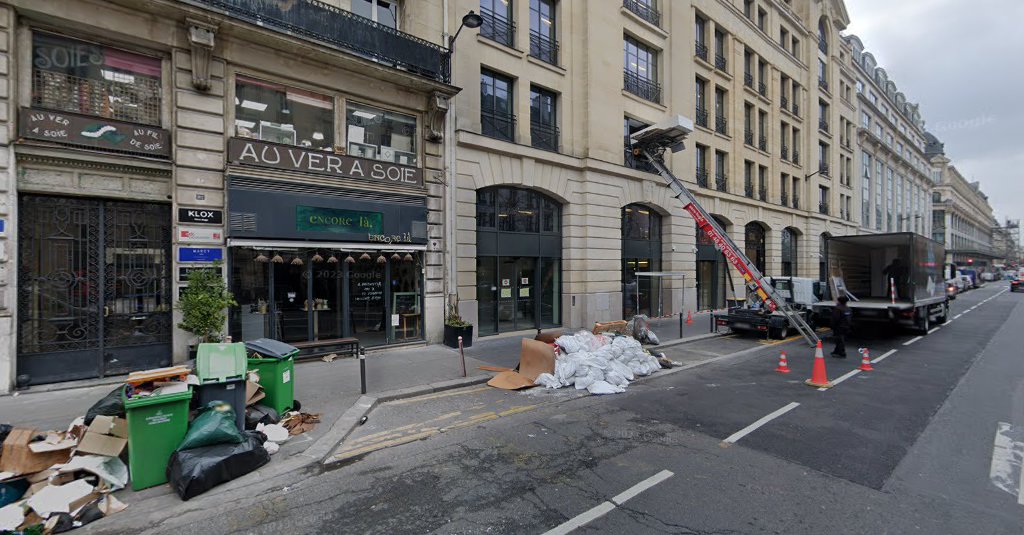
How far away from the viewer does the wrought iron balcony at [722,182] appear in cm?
2340

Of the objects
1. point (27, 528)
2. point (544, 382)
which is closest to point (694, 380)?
point (544, 382)

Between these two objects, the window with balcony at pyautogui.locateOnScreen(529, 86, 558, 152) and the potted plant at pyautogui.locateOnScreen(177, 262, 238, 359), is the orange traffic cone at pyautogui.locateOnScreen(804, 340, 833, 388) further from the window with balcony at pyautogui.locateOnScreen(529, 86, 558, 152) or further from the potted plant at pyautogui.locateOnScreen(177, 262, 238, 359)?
the potted plant at pyautogui.locateOnScreen(177, 262, 238, 359)

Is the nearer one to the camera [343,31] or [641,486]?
[641,486]

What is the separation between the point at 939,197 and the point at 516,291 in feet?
320

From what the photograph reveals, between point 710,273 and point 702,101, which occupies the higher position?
point 702,101

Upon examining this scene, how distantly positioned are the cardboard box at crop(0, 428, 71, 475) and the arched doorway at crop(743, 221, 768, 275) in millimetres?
28548

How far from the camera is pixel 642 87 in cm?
1942

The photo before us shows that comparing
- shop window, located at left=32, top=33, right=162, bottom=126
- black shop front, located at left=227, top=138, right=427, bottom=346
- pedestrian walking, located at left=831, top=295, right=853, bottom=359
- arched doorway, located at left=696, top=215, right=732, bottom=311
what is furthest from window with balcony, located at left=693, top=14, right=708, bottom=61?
shop window, located at left=32, top=33, right=162, bottom=126

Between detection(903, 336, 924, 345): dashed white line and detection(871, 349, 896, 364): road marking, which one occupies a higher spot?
detection(871, 349, 896, 364): road marking

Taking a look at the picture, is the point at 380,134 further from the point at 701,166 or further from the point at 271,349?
the point at 701,166

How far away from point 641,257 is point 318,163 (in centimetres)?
1404

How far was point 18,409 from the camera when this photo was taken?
6.78m

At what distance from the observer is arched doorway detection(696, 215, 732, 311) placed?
22.9 m

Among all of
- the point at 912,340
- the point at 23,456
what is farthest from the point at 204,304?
the point at 912,340
